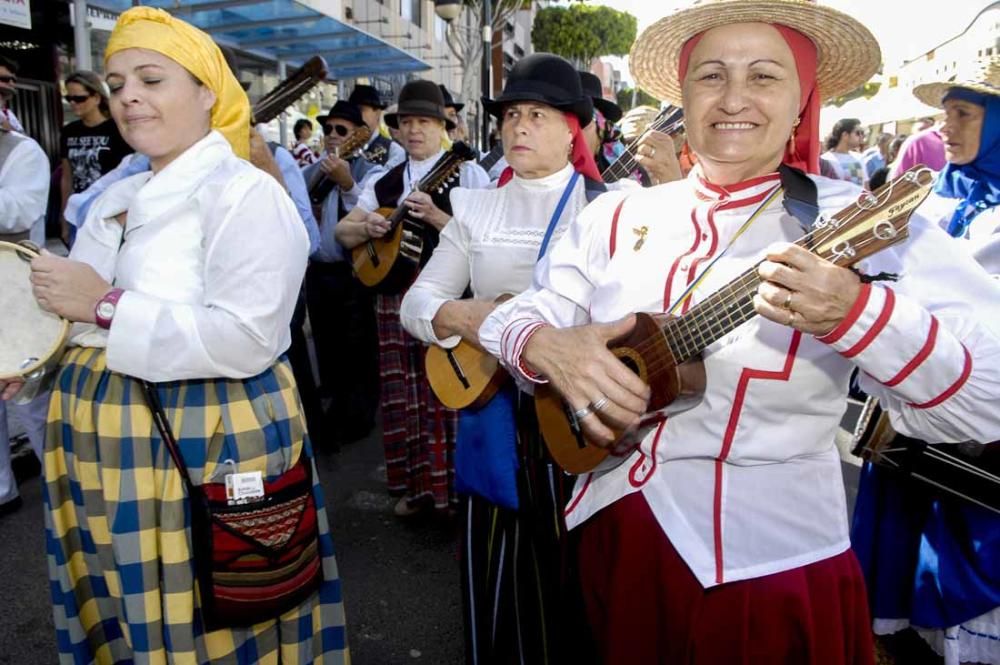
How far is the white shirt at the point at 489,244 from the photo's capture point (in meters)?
2.39

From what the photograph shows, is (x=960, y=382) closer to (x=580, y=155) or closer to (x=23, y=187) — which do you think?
(x=580, y=155)

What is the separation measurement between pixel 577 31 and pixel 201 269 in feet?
128

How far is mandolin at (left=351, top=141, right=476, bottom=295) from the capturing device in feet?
11.8

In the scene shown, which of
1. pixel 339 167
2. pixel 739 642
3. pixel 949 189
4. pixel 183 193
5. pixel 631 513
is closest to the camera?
pixel 739 642

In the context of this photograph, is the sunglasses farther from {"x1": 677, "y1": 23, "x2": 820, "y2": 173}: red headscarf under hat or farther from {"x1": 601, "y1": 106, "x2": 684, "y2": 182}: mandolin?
{"x1": 677, "y1": 23, "x2": 820, "y2": 173}: red headscarf under hat

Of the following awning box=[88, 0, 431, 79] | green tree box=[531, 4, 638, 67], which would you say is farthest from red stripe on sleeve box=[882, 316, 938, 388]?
green tree box=[531, 4, 638, 67]

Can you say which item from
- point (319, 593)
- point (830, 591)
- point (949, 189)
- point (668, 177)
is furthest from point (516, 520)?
point (949, 189)

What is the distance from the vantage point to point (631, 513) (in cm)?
152

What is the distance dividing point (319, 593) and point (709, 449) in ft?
3.95

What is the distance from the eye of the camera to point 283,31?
36.0 ft

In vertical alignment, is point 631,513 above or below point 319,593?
above

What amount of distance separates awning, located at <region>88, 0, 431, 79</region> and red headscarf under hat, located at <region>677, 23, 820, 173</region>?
7840mm

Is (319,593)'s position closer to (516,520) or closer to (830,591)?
(516,520)

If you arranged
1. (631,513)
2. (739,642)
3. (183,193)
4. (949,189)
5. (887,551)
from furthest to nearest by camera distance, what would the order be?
(949,189) < (887,551) < (183,193) < (631,513) < (739,642)
